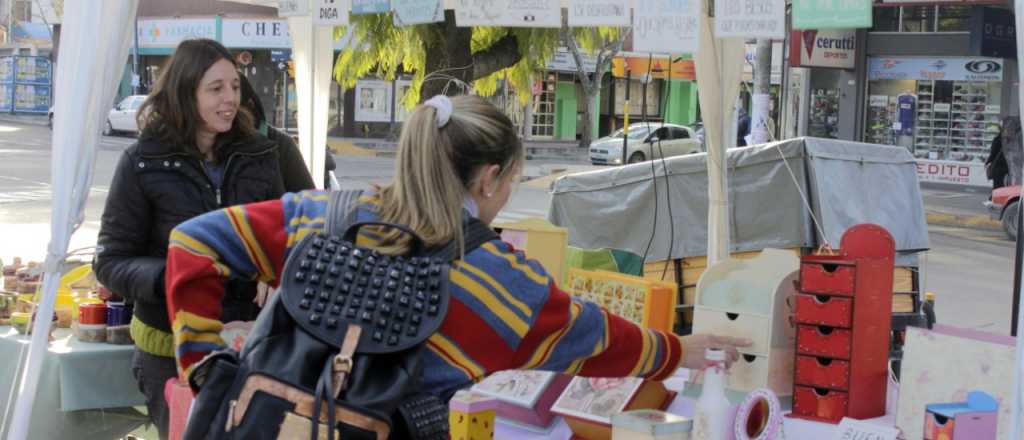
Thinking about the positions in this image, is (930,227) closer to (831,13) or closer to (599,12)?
(599,12)

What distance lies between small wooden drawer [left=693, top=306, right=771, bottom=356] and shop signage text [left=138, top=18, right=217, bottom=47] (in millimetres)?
36379

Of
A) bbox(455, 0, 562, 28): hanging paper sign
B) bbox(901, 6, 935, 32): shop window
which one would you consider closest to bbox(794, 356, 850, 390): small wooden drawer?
bbox(455, 0, 562, 28): hanging paper sign

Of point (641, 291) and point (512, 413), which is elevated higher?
point (641, 291)

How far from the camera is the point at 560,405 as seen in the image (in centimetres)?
332

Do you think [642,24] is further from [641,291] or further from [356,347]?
[356,347]

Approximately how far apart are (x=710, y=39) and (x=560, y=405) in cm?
325

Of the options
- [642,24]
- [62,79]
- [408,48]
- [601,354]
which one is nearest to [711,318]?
[601,354]

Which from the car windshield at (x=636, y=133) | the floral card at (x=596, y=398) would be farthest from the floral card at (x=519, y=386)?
the car windshield at (x=636, y=133)

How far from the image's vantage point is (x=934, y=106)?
80.0 ft

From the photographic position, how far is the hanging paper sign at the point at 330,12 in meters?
6.82

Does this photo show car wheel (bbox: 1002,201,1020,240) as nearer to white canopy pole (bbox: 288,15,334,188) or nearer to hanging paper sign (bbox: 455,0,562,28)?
white canopy pole (bbox: 288,15,334,188)

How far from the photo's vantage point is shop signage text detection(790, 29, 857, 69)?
73.4ft

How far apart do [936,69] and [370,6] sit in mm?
18811

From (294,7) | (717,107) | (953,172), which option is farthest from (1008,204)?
(294,7)
